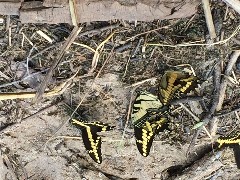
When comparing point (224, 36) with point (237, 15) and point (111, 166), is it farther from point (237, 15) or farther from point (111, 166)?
point (111, 166)

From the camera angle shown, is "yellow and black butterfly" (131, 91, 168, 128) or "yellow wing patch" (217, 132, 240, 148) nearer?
"yellow and black butterfly" (131, 91, 168, 128)

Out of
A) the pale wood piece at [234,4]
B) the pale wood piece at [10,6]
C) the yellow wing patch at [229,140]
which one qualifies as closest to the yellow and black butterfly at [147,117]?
the yellow wing patch at [229,140]

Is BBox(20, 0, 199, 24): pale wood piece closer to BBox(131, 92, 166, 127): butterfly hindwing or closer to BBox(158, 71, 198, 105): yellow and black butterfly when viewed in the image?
BBox(158, 71, 198, 105): yellow and black butterfly

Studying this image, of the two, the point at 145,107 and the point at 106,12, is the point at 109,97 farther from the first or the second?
the point at 106,12

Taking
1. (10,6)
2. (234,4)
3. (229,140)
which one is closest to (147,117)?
(229,140)

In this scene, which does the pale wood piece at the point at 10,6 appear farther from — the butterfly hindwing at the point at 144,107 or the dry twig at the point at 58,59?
the butterfly hindwing at the point at 144,107

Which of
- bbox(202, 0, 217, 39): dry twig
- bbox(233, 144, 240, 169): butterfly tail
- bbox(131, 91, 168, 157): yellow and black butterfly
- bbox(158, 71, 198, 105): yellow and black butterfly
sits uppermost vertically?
bbox(202, 0, 217, 39): dry twig

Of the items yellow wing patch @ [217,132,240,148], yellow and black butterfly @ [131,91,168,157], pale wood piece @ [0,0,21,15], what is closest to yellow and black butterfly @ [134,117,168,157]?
yellow and black butterfly @ [131,91,168,157]
